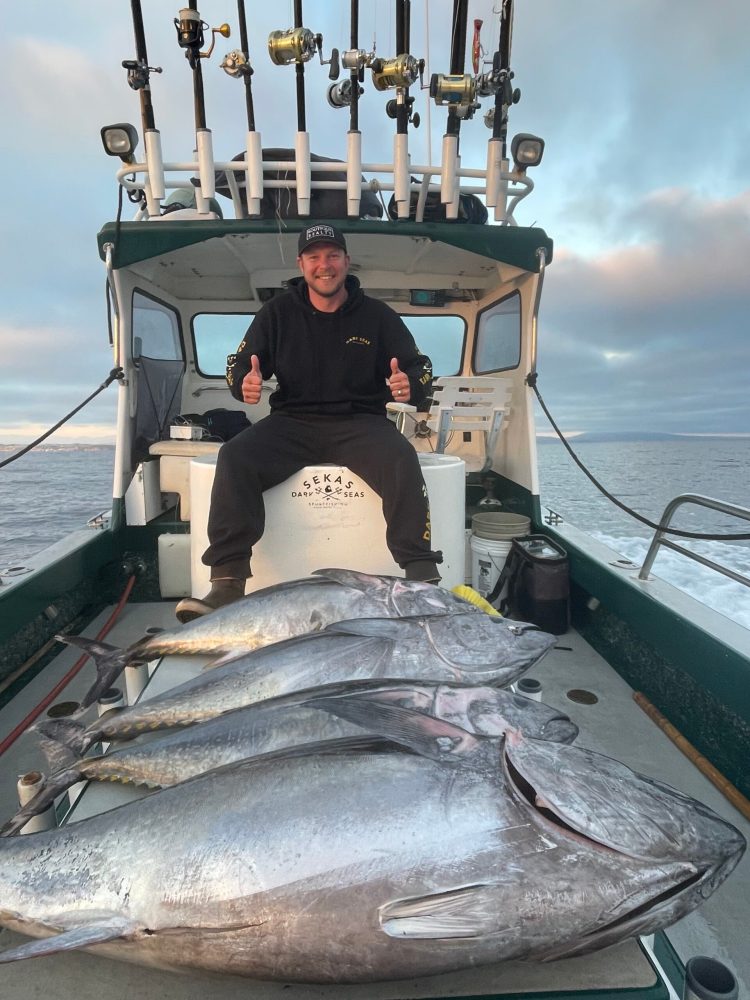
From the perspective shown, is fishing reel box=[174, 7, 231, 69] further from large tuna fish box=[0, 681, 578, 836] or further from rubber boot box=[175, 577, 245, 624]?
large tuna fish box=[0, 681, 578, 836]

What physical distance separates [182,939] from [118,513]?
389 cm

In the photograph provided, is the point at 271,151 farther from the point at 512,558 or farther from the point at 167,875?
the point at 167,875

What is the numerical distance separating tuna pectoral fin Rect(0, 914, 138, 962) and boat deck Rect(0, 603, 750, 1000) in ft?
0.72

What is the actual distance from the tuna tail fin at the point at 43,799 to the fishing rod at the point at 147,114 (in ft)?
12.4

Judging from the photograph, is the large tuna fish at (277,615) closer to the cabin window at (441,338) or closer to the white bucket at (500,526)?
the white bucket at (500,526)

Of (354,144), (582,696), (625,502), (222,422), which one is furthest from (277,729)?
(625,502)

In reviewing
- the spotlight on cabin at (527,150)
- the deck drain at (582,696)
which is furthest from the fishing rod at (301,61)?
the deck drain at (582,696)

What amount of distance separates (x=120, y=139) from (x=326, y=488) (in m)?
2.87

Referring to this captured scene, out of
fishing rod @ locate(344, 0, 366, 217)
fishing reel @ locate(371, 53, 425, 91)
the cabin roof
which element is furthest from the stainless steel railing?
fishing reel @ locate(371, 53, 425, 91)

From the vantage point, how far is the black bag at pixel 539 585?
3838 millimetres

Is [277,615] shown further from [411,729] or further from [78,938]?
[78,938]

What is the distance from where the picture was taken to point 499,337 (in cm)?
569

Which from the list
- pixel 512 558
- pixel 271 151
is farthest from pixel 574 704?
pixel 271 151

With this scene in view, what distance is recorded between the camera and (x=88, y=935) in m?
1.02
